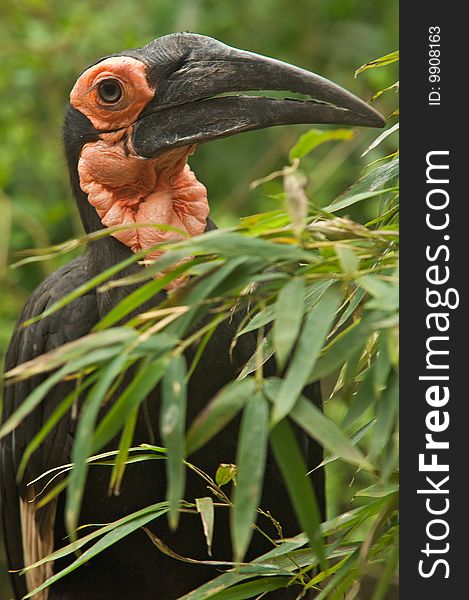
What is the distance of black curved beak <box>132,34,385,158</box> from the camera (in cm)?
228

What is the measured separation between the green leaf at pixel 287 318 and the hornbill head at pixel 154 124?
0.87m

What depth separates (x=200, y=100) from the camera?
2.57m

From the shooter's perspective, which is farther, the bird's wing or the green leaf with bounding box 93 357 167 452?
the bird's wing

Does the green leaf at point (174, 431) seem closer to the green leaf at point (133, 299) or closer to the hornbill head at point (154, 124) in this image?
the green leaf at point (133, 299)

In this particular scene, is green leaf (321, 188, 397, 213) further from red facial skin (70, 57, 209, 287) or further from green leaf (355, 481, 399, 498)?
red facial skin (70, 57, 209, 287)

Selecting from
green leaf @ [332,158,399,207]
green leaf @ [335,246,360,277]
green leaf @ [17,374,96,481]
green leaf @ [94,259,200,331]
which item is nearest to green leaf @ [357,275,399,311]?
green leaf @ [335,246,360,277]

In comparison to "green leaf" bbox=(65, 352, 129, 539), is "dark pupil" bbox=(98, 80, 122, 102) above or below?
above

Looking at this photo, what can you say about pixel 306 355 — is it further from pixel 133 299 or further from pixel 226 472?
pixel 226 472

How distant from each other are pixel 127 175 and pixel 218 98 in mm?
324

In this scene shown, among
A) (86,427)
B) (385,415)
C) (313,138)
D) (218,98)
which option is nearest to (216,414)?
(86,427)

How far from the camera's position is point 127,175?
273cm

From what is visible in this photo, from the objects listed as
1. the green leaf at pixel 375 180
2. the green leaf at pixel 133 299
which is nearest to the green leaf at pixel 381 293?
the green leaf at pixel 133 299

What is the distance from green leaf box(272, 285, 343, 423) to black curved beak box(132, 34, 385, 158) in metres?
0.68

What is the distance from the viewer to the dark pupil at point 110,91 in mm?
2722
